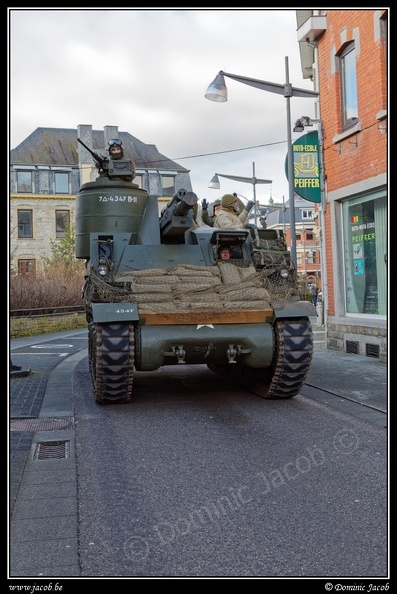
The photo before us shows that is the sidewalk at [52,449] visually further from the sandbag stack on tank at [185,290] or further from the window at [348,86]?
the window at [348,86]

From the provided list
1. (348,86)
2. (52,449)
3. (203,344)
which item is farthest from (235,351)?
(348,86)

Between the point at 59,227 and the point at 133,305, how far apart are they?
45910 mm

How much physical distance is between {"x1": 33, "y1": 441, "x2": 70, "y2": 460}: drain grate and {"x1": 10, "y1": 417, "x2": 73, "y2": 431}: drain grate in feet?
2.03

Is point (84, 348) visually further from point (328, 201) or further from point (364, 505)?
point (364, 505)

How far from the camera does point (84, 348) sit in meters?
16.7

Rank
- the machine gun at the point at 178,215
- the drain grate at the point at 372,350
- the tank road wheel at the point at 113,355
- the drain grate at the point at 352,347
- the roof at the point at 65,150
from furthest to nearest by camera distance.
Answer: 1. the roof at the point at 65,150
2. the drain grate at the point at 352,347
3. the drain grate at the point at 372,350
4. the machine gun at the point at 178,215
5. the tank road wheel at the point at 113,355

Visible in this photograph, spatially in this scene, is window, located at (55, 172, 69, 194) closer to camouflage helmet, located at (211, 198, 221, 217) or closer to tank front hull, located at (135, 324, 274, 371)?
camouflage helmet, located at (211, 198, 221, 217)

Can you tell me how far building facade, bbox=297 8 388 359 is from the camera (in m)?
12.0

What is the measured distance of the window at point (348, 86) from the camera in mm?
13188

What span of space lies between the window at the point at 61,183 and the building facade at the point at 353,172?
39306 mm

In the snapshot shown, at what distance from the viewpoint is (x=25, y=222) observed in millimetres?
51500

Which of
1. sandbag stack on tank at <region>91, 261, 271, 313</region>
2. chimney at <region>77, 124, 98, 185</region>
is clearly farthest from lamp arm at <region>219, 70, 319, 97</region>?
chimney at <region>77, 124, 98, 185</region>

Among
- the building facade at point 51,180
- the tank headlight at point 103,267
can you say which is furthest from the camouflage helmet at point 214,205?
the building facade at point 51,180

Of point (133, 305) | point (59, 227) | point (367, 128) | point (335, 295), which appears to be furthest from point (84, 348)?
point (59, 227)
